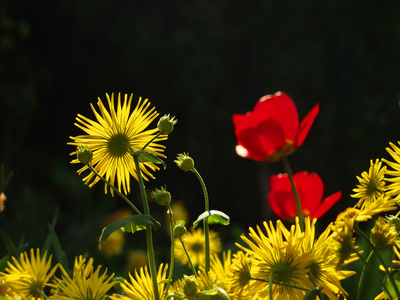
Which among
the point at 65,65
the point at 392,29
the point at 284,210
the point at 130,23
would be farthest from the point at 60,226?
the point at 284,210

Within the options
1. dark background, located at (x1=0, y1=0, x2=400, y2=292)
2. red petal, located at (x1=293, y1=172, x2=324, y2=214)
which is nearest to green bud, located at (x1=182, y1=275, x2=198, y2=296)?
red petal, located at (x1=293, y1=172, x2=324, y2=214)

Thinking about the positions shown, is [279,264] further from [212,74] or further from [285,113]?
[212,74]

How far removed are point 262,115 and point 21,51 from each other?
320cm

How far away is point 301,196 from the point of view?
0.41 metres

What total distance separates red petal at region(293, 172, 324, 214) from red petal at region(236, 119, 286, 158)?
0.06 m

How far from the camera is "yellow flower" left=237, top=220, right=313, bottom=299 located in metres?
0.32

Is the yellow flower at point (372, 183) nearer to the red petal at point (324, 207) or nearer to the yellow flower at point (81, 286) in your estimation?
the red petal at point (324, 207)

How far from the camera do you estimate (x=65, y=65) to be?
11.2ft

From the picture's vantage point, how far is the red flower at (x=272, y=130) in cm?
36

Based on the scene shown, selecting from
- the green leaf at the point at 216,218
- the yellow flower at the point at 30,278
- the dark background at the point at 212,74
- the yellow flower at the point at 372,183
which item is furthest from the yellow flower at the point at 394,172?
the dark background at the point at 212,74

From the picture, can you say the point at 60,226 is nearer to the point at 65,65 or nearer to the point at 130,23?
the point at 65,65

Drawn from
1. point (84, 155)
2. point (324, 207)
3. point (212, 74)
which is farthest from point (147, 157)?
point (212, 74)

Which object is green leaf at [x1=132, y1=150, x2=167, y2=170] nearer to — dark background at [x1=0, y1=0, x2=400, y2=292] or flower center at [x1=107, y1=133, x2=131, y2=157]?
flower center at [x1=107, y1=133, x2=131, y2=157]

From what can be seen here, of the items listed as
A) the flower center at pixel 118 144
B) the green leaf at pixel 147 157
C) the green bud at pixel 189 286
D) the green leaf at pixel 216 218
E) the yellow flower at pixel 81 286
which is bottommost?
the green bud at pixel 189 286
